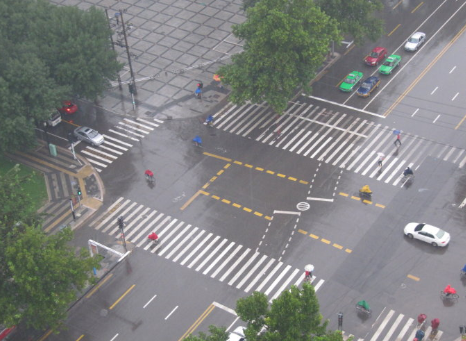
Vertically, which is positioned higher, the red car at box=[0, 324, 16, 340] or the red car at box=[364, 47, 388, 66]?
the red car at box=[364, 47, 388, 66]

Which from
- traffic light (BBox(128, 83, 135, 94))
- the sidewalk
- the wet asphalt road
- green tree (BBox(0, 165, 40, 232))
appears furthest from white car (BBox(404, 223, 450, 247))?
traffic light (BBox(128, 83, 135, 94))

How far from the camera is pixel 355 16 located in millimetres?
92625

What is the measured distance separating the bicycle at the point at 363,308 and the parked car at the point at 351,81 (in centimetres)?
3425

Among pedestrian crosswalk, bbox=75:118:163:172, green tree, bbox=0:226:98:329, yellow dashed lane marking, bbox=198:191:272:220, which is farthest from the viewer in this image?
pedestrian crosswalk, bbox=75:118:163:172

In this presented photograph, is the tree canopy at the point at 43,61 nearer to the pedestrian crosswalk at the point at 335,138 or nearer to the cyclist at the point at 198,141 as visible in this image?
the cyclist at the point at 198,141

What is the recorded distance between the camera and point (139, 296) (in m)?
67.3

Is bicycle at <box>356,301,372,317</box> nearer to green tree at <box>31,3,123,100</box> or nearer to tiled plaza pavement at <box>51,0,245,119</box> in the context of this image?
tiled plaza pavement at <box>51,0,245,119</box>

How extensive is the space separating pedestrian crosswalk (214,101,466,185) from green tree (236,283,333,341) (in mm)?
31074

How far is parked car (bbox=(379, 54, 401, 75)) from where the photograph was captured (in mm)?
93625

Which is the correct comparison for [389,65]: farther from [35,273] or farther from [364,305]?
[35,273]

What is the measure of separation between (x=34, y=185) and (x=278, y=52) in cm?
2970

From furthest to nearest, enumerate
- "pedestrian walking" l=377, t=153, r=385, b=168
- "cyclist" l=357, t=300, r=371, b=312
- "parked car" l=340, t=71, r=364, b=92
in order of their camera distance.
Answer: "parked car" l=340, t=71, r=364, b=92, "pedestrian walking" l=377, t=153, r=385, b=168, "cyclist" l=357, t=300, r=371, b=312

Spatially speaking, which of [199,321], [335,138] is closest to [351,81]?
[335,138]

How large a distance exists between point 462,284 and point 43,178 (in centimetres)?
4406
